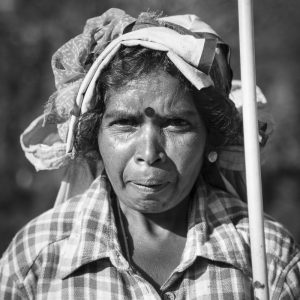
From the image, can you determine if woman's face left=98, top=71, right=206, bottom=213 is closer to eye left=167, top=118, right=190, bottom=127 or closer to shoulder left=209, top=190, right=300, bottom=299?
eye left=167, top=118, right=190, bottom=127

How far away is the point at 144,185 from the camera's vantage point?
69.4 inches

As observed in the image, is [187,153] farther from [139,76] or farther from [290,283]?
[290,283]

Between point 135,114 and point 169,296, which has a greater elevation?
point 135,114

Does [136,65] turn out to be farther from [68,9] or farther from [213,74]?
[68,9]

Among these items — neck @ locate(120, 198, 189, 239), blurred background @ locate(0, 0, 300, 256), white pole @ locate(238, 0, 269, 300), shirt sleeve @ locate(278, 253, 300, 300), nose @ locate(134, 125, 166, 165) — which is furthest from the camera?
blurred background @ locate(0, 0, 300, 256)

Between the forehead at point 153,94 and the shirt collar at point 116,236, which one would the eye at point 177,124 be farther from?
the shirt collar at point 116,236

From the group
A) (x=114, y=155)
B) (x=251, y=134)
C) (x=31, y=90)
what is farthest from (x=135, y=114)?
(x=31, y=90)

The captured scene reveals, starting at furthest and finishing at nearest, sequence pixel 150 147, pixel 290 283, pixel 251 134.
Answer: pixel 290 283
pixel 150 147
pixel 251 134

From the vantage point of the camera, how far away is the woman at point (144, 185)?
1.76 m

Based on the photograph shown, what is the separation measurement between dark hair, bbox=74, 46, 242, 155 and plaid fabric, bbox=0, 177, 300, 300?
0.20 metres

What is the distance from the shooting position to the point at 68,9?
166 inches

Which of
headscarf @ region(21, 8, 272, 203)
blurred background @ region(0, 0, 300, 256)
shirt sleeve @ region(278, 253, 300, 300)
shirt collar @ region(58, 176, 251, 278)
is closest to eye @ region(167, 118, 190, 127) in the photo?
headscarf @ region(21, 8, 272, 203)

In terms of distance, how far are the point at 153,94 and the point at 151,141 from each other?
146mm

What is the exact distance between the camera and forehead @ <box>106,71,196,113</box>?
176 cm
